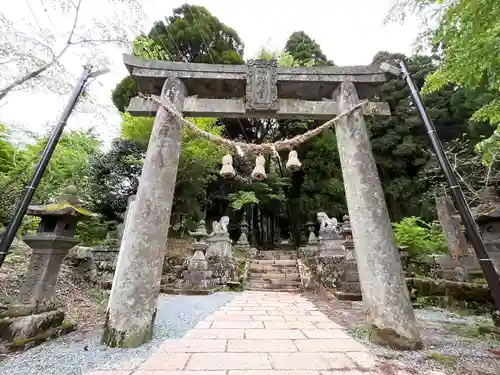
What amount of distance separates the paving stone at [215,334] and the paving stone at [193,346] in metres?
0.15

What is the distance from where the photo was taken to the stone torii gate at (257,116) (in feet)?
10.5

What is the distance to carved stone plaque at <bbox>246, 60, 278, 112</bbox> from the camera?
13.4 ft

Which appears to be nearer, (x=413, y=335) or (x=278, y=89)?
(x=413, y=335)

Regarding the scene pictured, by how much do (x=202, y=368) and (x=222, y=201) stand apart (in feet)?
53.1

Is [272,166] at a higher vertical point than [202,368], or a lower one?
higher

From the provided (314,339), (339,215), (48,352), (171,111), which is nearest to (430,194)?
(339,215)

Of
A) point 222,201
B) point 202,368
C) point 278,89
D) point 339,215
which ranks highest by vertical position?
point 222,201

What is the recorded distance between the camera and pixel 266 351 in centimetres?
294

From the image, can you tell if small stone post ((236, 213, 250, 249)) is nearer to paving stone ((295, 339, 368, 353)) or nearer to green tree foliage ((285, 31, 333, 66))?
paving stone ((295, 339, 368, 353))

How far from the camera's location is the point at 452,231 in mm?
8406

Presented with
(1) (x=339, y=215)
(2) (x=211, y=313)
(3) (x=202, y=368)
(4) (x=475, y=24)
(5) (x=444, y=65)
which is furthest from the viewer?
(1) (x=339, y=215)

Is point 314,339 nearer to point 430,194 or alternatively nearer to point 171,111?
point 171,111

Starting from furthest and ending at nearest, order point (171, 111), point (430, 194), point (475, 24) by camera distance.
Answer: point (430, 194)
point (171, 111)
point (475, 24)

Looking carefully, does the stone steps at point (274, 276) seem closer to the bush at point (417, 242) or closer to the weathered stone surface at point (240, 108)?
the bush at point (417, 242)
